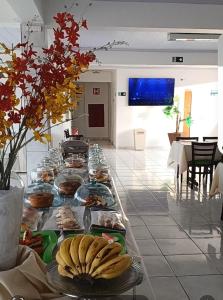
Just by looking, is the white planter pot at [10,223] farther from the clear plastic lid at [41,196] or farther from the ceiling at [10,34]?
the ceiling at [10,34]

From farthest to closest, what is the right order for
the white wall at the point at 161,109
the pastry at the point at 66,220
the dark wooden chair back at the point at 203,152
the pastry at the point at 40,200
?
the white wall at the point at 161,109 < the dark wooden chair back at the point at 203,152 < the pastry at the point at 40,200 < the pastry at the point at 66,220

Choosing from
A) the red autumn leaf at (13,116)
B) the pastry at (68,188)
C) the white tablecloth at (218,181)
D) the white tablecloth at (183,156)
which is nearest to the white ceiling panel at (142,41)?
the white tablecloth at (183,156)

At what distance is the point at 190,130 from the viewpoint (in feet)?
38.2

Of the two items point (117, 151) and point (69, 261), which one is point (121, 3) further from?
point (117, 151)

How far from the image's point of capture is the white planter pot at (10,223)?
1028 mm

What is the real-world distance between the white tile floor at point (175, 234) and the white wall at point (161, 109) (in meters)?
4.34

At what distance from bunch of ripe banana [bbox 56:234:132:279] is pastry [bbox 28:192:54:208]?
3.18 ft

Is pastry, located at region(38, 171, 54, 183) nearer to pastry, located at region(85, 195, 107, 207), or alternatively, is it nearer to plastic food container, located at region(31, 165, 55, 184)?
A: plastic food container, located at region(31, 165, 55, 184)

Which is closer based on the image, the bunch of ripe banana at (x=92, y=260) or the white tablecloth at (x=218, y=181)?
the bunch of ripe banana at (x=92, y=260)

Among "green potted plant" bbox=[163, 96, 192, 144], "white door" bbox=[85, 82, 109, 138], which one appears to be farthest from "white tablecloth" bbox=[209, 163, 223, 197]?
"white door" bbox=[85, 82, 109, 138]

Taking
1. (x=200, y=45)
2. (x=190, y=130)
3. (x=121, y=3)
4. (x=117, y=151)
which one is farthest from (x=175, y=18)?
(x=190, y=130)

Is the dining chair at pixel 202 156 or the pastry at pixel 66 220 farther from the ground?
the pastry at pixel 66 220

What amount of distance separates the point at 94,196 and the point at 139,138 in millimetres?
9059

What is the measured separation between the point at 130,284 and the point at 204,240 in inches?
111
